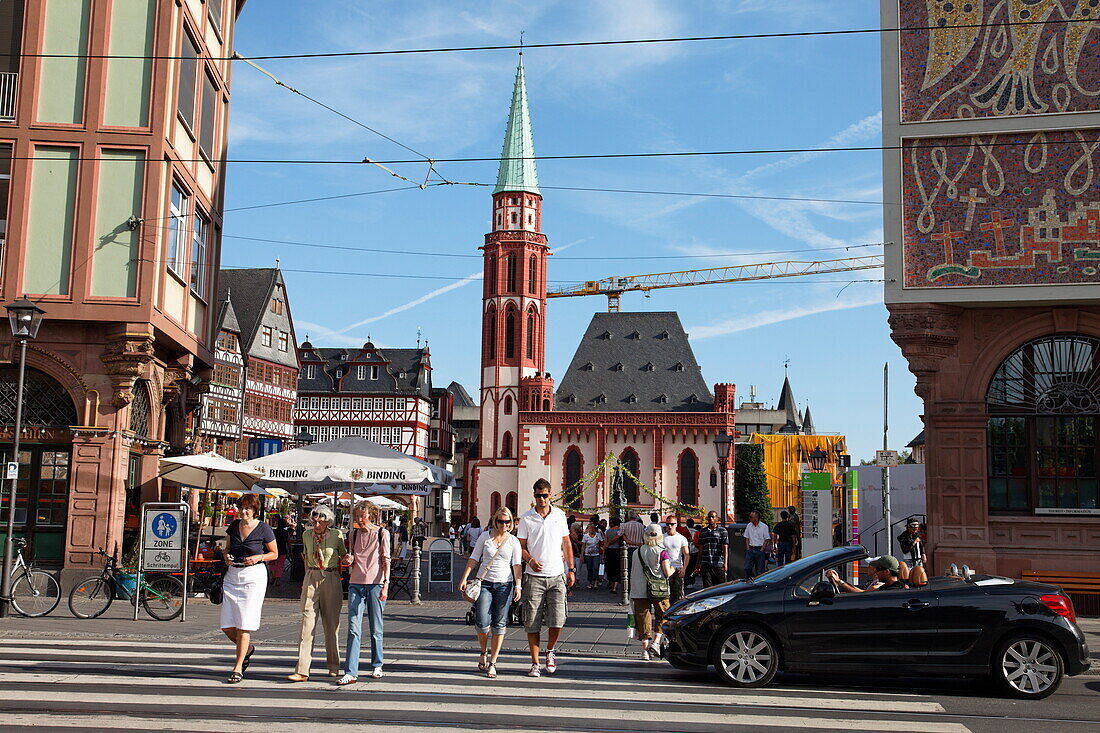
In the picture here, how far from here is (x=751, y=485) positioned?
87.0 m

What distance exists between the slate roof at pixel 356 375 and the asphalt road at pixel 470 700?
278ft

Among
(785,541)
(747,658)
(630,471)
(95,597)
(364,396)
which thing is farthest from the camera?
(364,396)

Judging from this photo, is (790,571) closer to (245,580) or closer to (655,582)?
(655,582)

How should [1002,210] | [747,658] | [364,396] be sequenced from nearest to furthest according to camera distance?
[747,658]
[1002,210]
[364,396]

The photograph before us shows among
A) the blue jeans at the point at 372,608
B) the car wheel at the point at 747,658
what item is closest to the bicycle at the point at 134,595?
the blue jeans at the point at 372,608

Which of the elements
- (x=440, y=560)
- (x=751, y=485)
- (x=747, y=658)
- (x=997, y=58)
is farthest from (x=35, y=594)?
(x=751, y=485)

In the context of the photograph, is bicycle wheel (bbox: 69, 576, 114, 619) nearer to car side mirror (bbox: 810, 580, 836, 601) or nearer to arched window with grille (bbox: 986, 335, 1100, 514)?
car side mirror (bbox: 810, 580, 836, 601)

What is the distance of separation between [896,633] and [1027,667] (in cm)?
129

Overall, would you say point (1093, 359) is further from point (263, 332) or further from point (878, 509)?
point (263, 332)

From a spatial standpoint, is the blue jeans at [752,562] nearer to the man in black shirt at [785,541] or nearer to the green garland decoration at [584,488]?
the man in black shirt at [785,541]

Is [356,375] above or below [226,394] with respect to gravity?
above

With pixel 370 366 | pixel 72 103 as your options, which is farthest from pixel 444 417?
pixel 72 103

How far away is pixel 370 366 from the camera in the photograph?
321 feet

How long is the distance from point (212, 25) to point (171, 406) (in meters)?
8.53
